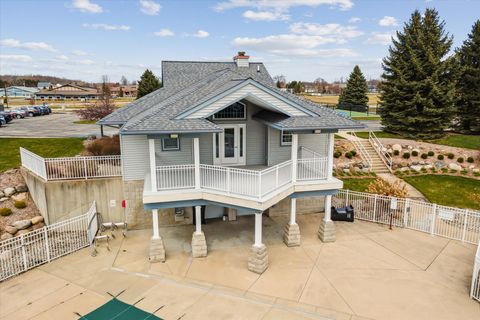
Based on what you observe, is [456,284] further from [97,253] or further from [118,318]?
[97,253]

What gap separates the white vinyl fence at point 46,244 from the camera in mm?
11961

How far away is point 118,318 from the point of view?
31.5 feet

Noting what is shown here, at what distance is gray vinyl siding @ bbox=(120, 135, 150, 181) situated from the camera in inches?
588

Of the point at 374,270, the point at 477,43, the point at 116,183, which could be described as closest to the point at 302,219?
the point at 374,270

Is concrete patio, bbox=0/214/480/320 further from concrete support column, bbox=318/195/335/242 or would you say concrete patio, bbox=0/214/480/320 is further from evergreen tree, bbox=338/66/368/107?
evergreen tree, bbox=338/66/368/107

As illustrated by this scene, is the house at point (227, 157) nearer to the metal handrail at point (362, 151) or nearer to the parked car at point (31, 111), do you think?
the metal handrail at point (362, 151)

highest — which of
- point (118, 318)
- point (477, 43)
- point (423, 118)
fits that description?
point (477, 43)

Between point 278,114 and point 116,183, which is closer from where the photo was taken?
point 278,114

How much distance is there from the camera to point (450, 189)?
20.2 m

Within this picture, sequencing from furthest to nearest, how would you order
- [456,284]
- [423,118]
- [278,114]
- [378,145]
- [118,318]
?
[423,118]
[378,145]
[278,114]
[456,284]
[118,318]

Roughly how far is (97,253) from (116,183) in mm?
3532

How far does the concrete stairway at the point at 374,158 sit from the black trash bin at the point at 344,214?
763 cm

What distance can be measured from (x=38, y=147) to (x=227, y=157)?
15827 mm

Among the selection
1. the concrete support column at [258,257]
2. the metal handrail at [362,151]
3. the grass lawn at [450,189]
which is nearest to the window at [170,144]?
the concrete support column at [258,257]
